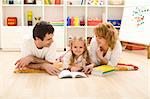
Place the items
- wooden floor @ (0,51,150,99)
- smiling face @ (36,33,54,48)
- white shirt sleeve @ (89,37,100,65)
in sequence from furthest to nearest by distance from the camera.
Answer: white shirt sleeve @ (89,37,100,65)
smiling face @ (36,33,54,48)
wooden floor @ (0,51,150,99)

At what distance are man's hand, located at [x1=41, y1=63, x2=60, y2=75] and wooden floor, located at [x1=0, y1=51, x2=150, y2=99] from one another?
6 cm

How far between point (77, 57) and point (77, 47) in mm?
122

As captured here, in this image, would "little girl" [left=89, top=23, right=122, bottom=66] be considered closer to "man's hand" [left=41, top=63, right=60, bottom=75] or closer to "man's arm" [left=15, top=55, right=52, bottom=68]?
"man's hand" [left=41, top=63, right=60, bottom=75]

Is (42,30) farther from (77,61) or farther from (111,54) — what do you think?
(111,54)

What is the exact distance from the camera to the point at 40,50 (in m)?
2.98

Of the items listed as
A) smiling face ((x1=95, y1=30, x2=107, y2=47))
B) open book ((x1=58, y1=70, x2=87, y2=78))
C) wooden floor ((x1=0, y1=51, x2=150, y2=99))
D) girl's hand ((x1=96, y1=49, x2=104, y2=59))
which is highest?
smiling face ((x1=95, y1=30, x2=107, y2=47))

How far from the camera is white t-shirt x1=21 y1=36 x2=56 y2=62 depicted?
2.96 meters

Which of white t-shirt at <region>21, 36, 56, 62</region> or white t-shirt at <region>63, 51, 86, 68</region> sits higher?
white t-shirt at <region>21, 36, 56, 62</region>

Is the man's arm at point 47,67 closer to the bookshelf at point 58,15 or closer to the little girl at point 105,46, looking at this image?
the little girl at point 105,46

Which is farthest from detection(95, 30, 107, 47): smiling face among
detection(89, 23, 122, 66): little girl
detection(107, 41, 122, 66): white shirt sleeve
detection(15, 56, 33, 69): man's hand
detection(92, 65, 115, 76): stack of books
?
detection(15, 56, 33, 69): man's hand

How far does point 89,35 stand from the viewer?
588 centimetres

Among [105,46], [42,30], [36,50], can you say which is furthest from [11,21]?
[105,46]

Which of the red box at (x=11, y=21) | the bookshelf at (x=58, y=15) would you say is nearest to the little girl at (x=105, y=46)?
the bookshelf at (x=58, y=15)

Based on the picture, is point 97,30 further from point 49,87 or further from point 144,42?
point 144,42
